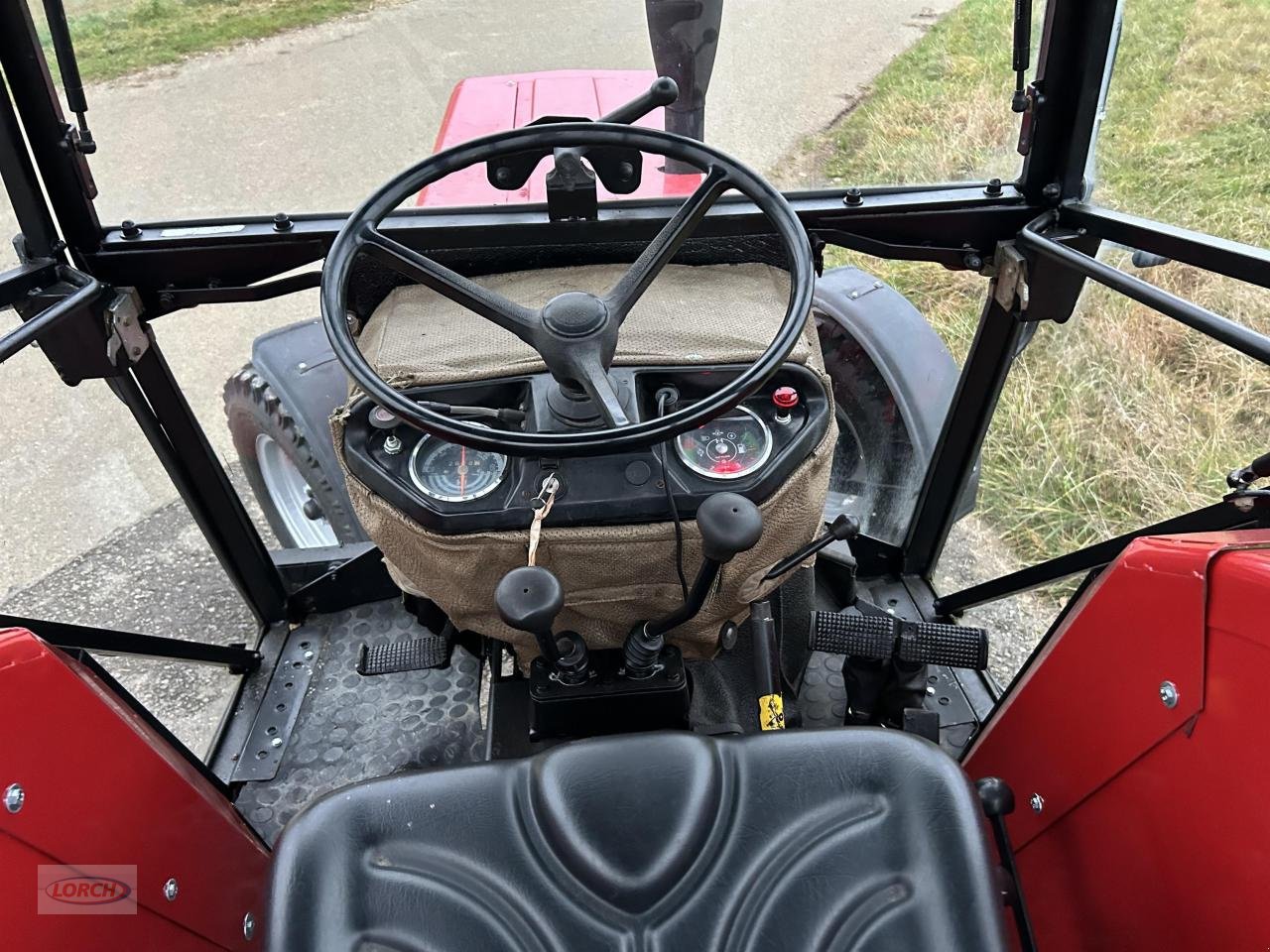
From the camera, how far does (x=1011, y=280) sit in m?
1.46

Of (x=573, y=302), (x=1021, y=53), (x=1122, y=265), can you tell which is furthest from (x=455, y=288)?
(x=1122, y=265)

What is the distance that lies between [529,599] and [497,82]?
0.91m

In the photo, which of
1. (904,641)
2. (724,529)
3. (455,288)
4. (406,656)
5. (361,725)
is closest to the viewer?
(724,529)

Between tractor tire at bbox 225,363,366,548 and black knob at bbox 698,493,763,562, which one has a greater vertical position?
black knob at bbox 698,493,763,562

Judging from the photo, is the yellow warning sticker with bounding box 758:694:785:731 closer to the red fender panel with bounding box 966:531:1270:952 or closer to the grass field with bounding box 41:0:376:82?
the red fender panel with bounding box 966:531:1270:952

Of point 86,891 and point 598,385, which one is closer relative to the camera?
point 86,891

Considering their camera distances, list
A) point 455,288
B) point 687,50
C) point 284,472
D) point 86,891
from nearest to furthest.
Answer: point 86,891, point 455,288, point 687,50, point 284,472

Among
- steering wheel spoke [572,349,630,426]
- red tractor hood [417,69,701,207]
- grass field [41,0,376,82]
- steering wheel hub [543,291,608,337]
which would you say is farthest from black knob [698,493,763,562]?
grass field [41,0,376,82]

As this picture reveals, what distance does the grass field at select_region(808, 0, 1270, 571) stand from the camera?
4.56ft

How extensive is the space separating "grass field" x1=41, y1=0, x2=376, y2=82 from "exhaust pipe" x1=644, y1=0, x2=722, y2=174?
16.8 inches

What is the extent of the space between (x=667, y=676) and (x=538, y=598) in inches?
14.7

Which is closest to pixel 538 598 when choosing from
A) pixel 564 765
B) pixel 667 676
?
pixel 564 765

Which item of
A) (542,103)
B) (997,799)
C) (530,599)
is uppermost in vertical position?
(542,103)

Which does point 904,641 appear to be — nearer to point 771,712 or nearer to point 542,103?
point 771,712
